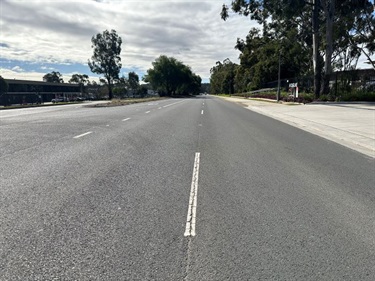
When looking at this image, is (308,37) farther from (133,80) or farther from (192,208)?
(133,80)

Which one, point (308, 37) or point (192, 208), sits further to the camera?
point (308, 37)

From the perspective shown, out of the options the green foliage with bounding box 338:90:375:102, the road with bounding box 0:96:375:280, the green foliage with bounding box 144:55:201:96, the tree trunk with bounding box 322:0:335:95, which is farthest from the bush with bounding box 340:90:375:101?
the green foliage with bounding box 144:55:201:96

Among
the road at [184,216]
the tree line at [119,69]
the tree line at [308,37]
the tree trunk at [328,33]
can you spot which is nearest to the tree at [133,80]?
the tree line at [119,69]

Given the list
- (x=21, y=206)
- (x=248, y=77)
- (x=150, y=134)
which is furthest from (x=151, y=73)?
(x=21, y=206)

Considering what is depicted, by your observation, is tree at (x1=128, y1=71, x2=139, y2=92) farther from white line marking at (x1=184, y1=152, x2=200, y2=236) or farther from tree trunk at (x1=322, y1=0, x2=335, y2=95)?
white line marking at (x1=184, y1=152, x2=200, y2=236)

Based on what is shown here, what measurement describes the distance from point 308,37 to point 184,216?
2069 inches

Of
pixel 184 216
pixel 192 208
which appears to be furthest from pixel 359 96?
pixel 184 216

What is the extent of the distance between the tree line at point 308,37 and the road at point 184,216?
31.5m

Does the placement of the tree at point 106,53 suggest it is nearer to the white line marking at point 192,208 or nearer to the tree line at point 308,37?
the tree line at point 308,37

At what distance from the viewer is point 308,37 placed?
50.1 metres

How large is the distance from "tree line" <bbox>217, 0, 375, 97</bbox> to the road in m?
31.5

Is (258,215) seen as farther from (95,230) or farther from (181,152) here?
(181,152)

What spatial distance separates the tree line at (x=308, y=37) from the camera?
35.7 meters

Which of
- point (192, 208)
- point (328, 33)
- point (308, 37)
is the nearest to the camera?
point (192, 208)
